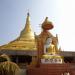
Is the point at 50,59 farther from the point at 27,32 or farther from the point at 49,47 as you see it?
the point at 27,32

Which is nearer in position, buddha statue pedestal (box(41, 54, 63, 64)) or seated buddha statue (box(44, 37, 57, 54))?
buddha statue pedestal (box(41, 54, 63, 64))

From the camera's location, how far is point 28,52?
25672mm

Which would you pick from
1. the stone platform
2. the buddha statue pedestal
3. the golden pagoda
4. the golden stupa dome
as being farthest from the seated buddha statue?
the golden pagoda

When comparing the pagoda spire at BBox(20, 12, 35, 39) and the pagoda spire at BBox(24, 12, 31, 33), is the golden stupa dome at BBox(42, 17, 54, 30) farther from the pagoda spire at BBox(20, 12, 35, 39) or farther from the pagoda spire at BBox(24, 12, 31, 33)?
the pagoda spire at BBox(24, 12, 31, 33)

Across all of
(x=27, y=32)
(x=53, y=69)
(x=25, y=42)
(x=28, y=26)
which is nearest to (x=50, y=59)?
(x=53, y=69)

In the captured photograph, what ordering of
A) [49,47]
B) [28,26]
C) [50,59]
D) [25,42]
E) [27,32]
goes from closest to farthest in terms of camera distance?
[50,59]
[49,47]
[25,42]
[27,32]
[28,26]

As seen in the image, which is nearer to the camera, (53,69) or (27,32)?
(53,69)

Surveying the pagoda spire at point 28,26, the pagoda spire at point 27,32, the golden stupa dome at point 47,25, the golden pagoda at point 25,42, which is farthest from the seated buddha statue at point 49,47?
the pagoda spire at point 28,26

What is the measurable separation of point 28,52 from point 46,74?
719 centimetres

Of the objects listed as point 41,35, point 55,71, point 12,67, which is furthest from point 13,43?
point 12,67

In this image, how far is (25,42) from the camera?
3002cm

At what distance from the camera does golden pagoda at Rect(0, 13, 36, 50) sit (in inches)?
1126

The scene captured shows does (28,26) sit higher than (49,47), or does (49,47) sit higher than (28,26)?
(28,26)

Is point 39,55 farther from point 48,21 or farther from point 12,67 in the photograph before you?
point 12,67
